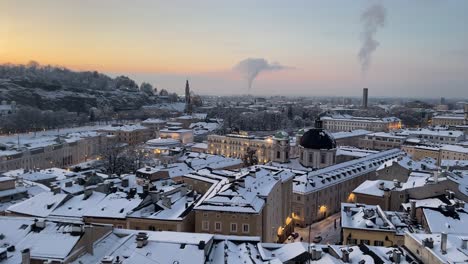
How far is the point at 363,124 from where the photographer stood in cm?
17062

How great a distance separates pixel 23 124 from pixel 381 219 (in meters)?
131

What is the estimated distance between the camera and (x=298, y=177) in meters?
60.0

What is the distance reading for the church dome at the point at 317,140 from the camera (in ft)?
242

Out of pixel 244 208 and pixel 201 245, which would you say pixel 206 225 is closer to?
pixel 244 208

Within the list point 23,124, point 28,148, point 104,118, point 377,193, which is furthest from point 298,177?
point 104,118

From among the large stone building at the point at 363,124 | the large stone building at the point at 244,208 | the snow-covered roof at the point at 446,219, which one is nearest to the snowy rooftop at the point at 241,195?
the large stone building at the point at 244,208

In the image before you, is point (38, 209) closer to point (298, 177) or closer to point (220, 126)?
point (298, 177)

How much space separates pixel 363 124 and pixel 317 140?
103m

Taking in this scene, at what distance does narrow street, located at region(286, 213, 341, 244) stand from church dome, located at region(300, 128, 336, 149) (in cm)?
1781

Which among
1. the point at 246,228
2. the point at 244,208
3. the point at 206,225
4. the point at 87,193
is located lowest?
the point at 246,228

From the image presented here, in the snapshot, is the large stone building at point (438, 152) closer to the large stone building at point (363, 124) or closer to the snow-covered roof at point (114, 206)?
the snow-covered roof at point (114, 206)

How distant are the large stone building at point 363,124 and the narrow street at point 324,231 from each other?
11421cm

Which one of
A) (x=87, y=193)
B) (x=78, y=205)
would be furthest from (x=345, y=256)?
(x=87, y=193)

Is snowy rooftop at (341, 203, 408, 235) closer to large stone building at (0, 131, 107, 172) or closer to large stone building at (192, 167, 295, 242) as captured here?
large stone building at (192, 167, 295, 242)
